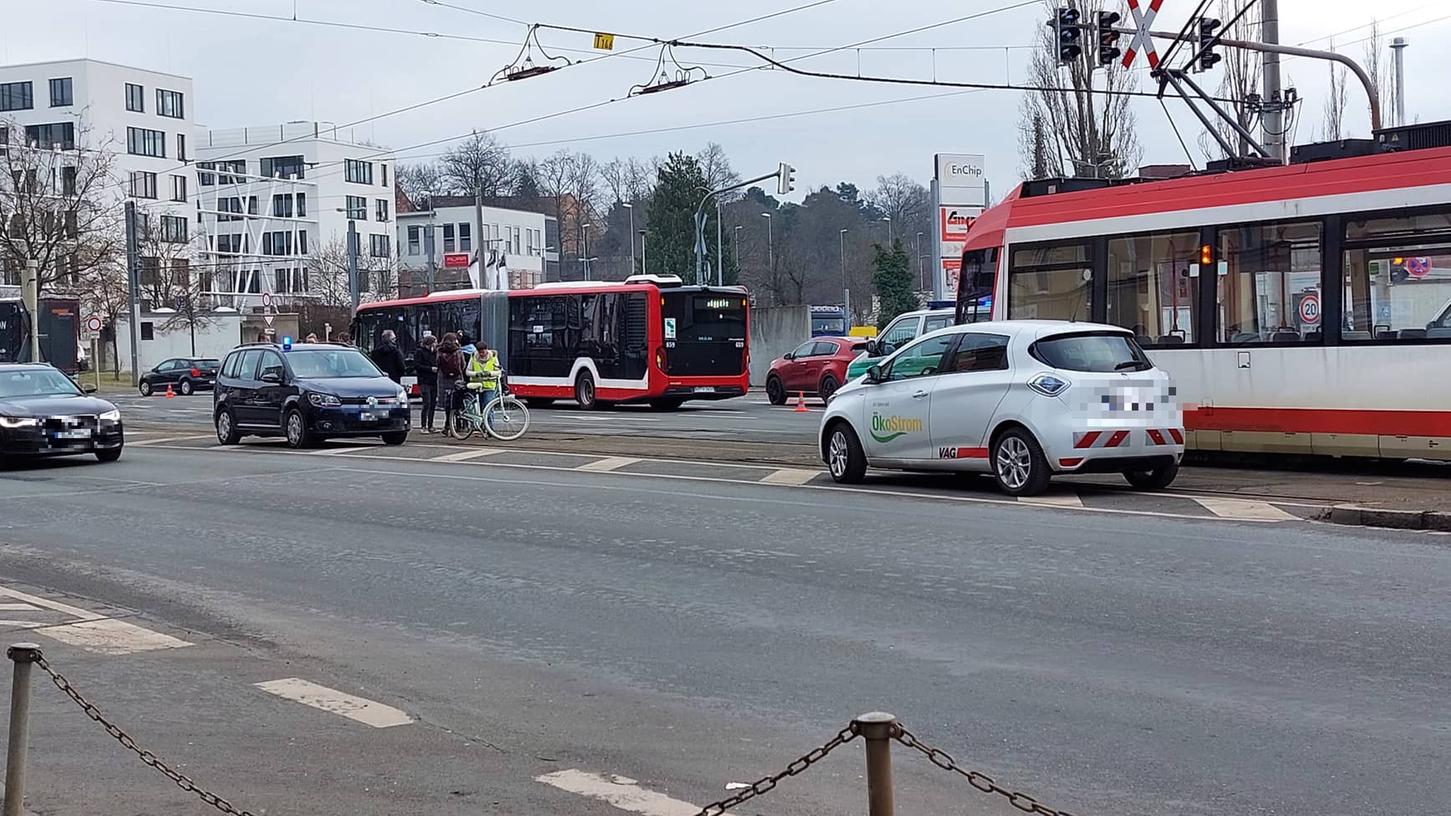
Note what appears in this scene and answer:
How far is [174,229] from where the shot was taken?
10044 centimetres

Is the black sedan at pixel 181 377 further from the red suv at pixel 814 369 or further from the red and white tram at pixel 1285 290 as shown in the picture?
the red and white tram at pixel 1285 290

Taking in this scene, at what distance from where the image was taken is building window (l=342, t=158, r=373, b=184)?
11412 centimetres

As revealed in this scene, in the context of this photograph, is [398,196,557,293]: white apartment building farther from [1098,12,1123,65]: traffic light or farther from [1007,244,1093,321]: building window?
[1007,244,1093,321]: building window

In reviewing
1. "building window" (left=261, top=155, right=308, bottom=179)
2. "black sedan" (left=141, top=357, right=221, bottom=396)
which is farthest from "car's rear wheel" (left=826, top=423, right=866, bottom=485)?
"building window" (left=261, top=155, right=308, bottom=179)

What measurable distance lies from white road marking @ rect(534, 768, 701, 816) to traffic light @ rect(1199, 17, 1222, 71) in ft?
63.8

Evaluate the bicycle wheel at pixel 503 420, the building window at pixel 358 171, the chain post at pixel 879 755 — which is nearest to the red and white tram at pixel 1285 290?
the bicycle wheel at pixel 503 420

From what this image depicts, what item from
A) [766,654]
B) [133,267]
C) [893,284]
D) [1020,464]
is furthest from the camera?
[893,284]

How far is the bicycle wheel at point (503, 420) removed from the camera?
1019 inches

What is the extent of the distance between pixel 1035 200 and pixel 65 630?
13.6 m

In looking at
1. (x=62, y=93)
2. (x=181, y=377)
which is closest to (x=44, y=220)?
(x=181, y=377)

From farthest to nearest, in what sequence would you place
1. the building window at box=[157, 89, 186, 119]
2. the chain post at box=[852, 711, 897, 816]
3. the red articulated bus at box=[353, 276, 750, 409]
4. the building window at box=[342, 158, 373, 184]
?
the building window at box=[342, 158, 373, 184] → the building window at box=[157, 89, 186, 119] → the red articulated bus at box=[353, 276, 750, 409] → the chain post at box=[852, 711, 897, 816]

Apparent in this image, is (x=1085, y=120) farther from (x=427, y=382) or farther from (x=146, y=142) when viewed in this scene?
(x=146, y=142)

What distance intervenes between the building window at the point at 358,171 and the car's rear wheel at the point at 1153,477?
103461 millimetres

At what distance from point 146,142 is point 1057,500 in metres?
96.5
